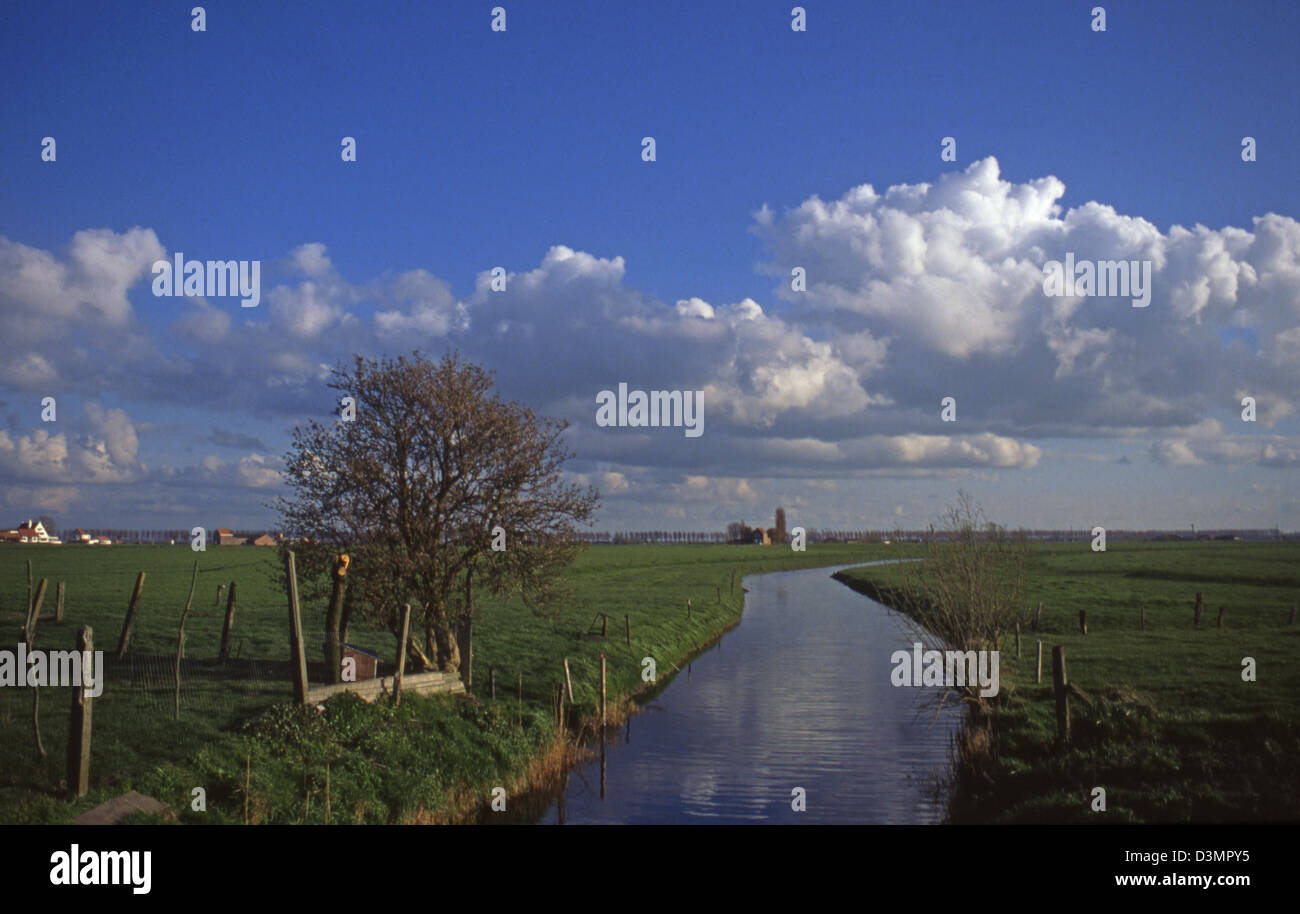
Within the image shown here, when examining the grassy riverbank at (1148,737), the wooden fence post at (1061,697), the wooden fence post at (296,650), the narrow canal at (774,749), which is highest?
the wooden fence post at (296,650)

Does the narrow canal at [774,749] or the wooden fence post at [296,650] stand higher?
the wooden fence post at [296,650]

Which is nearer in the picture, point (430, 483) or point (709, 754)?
point (430, 483)

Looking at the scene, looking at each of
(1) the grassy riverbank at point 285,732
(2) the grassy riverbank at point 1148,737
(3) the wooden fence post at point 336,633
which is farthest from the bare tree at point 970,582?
(3) the wooden fence post at point 336,633

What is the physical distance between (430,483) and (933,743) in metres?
20.0

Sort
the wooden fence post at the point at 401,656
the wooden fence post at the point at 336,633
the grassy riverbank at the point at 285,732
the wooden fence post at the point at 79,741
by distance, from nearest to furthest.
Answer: the wooden fence post at the point at 79,741 → the grassy riverbank at the point at 285,732 → the wooden fence post at the point at 336,633 → the wooden fence post at the point at 401,656

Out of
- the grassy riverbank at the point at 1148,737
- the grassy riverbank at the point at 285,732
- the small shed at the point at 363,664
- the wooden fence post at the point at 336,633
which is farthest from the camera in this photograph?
the small shed at the point at 363,664

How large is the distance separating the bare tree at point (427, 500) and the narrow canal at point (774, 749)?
23.5ft

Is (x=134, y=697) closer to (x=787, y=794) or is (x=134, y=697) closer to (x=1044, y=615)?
(x=787, y=794)

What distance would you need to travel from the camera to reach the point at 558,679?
120 ft

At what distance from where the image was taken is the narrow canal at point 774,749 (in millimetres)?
26203

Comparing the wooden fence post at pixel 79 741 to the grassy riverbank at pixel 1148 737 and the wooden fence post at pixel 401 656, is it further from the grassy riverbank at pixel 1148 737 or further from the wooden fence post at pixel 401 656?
the grassy riverbank at pixel 1148 737

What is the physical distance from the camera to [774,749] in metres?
33.1
